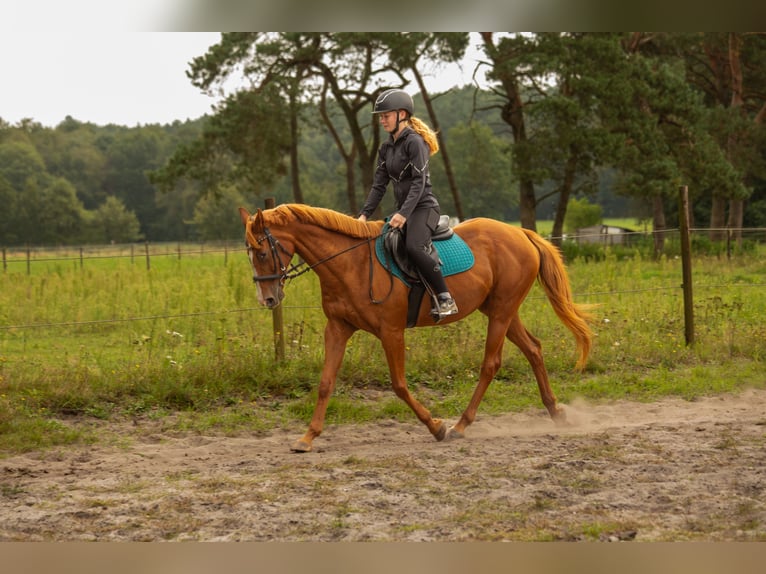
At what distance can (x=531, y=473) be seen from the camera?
17.9 feet

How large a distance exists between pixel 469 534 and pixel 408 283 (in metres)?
2.83

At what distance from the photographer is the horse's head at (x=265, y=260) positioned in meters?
6.17

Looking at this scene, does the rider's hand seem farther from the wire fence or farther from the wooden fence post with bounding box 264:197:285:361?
the wooden fence post with bounding box 264:197:285:361

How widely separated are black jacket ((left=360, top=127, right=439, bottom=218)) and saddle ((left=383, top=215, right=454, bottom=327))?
0.27 m

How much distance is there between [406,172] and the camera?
655 cm

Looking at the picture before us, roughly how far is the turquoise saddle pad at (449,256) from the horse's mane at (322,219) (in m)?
0.15

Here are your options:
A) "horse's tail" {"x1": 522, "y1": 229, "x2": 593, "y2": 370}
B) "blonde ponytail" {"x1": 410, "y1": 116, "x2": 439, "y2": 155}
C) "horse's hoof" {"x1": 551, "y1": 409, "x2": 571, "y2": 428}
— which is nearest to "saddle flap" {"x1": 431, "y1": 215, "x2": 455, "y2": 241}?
"blonde ponytail" {"x1": 410, "y1": 116, "x2": 439, "y2": 155}

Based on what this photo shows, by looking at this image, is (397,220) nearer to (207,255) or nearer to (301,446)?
(301,446)

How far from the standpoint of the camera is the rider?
250 inches

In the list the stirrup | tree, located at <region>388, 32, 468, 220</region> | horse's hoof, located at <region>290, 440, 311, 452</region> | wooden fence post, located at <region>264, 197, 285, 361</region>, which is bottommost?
horse's hoof, located at <region>290, 440, 311, 452</region>

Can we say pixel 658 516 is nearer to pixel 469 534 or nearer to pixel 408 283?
pixel 469 534

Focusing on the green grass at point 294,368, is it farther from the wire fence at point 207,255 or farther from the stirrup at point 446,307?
the stirrup at point 446,307
